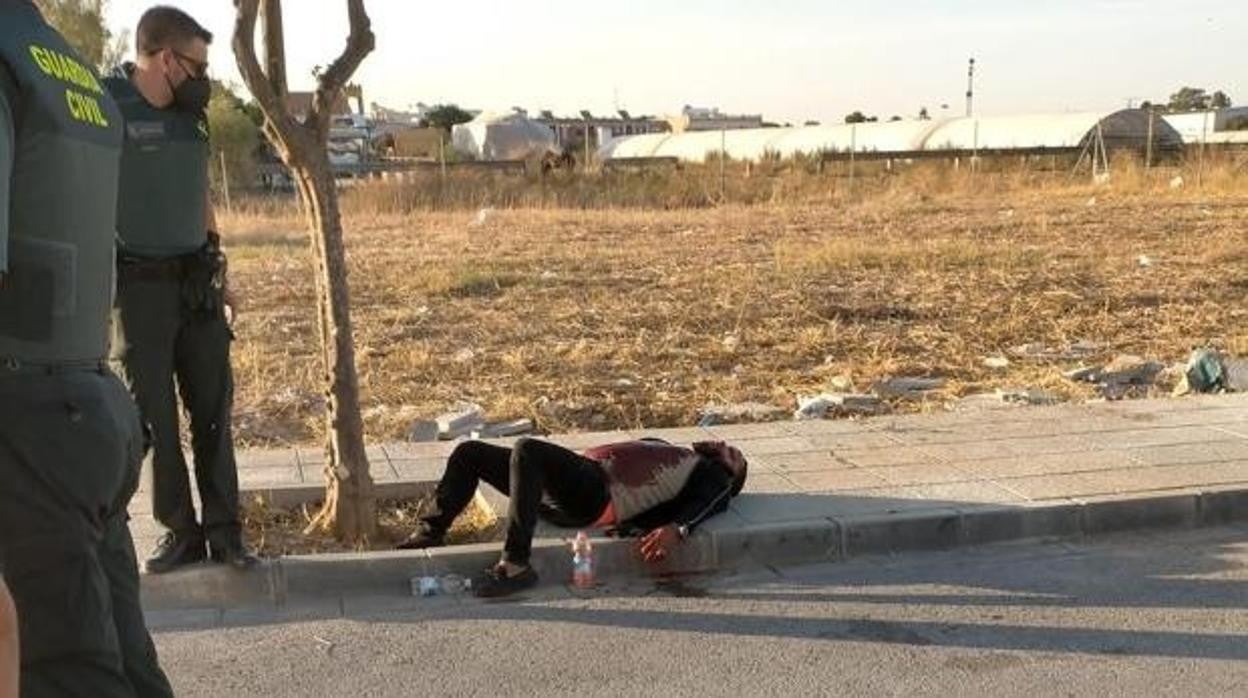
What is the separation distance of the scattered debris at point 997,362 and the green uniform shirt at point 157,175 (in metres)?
6.75

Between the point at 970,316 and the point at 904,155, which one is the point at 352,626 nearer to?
the point at 970,316

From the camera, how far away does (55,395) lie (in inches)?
98.4

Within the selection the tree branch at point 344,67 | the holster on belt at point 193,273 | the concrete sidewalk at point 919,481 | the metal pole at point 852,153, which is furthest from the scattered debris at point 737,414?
the metal pole at point 852,153

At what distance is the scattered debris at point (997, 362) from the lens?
389 inches

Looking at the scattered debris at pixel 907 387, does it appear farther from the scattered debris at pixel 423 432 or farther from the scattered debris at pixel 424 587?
the scattered debris at pixel 424 587

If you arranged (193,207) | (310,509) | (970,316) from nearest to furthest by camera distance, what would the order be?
(193,207)
(310,509)
(970,316)

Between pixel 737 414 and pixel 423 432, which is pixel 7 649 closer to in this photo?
pixel 423 432

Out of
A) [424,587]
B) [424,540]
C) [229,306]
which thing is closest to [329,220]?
[229,306]

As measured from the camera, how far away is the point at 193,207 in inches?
187

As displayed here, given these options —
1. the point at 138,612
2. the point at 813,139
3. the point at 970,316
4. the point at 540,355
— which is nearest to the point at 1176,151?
the point at 813,139

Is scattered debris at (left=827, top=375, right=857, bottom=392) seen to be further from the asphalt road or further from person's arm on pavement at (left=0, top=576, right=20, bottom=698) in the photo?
person's arm on pavement at (left=0, top=576, right=20, bottom=698)

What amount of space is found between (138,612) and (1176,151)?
45.7 meters

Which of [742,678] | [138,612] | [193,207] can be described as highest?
[193,207]

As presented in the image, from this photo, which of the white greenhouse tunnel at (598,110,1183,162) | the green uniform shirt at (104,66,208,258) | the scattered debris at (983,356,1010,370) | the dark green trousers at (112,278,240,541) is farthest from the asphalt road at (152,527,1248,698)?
the white greenhouse tunnel at (598,110,1183,162)
